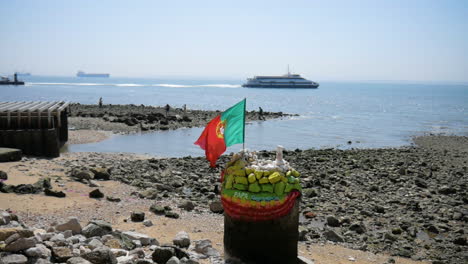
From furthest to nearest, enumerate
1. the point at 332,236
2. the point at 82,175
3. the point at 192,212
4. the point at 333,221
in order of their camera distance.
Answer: the point at 82,175 → the point at 192,212 → the point at 333,221 → the point at 332,236

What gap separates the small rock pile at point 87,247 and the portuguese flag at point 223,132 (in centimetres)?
184

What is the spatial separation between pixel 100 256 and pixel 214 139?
112 inches

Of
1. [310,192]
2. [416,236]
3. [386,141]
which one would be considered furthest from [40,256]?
[386,141]

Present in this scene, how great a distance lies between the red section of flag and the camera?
8547 millimetres

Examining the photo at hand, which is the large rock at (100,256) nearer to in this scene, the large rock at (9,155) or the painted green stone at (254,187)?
the painted green stone at (254,187)

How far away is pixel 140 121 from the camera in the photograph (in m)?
43.0

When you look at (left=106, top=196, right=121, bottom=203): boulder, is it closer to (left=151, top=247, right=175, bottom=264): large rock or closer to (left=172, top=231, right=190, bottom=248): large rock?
(left=172, top=231, right=190, bottom=248): large rock

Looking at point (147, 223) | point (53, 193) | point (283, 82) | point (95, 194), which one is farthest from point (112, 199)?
point (283, 82)

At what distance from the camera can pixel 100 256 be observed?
7199 millimetres

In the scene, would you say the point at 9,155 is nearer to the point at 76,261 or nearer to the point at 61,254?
the point at 61,254

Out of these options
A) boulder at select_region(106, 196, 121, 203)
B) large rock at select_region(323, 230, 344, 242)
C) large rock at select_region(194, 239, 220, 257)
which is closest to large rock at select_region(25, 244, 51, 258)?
large rock at select_region(194, 239, 220, 257)

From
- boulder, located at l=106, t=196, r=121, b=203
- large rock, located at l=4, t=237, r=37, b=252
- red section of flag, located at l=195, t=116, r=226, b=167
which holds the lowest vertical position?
boulder, located at l=106, t=196, r=121, b=203

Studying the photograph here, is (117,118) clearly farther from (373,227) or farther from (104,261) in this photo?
(104,261)

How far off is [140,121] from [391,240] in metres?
33.8
